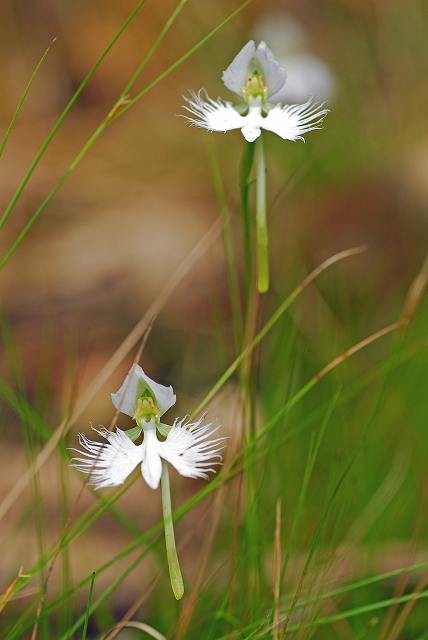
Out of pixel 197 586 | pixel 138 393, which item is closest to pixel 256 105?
pixel 138 393

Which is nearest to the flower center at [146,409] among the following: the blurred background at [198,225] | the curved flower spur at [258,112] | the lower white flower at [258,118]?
the curved flower spur at [258,112]

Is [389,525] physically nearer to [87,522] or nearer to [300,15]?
[87,522]

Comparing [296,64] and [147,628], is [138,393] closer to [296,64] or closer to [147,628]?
[147,628]

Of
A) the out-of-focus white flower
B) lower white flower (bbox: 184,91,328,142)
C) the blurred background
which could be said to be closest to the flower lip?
lower white flower (bbox: 184,91,328,142)

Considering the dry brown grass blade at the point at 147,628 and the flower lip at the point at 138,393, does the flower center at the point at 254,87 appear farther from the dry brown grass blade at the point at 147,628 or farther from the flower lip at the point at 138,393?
the dry brown grass blade at the point at 147,628

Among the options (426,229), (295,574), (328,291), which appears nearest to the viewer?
(295,574)

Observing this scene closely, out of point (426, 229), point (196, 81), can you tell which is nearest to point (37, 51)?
point (196, 81)
